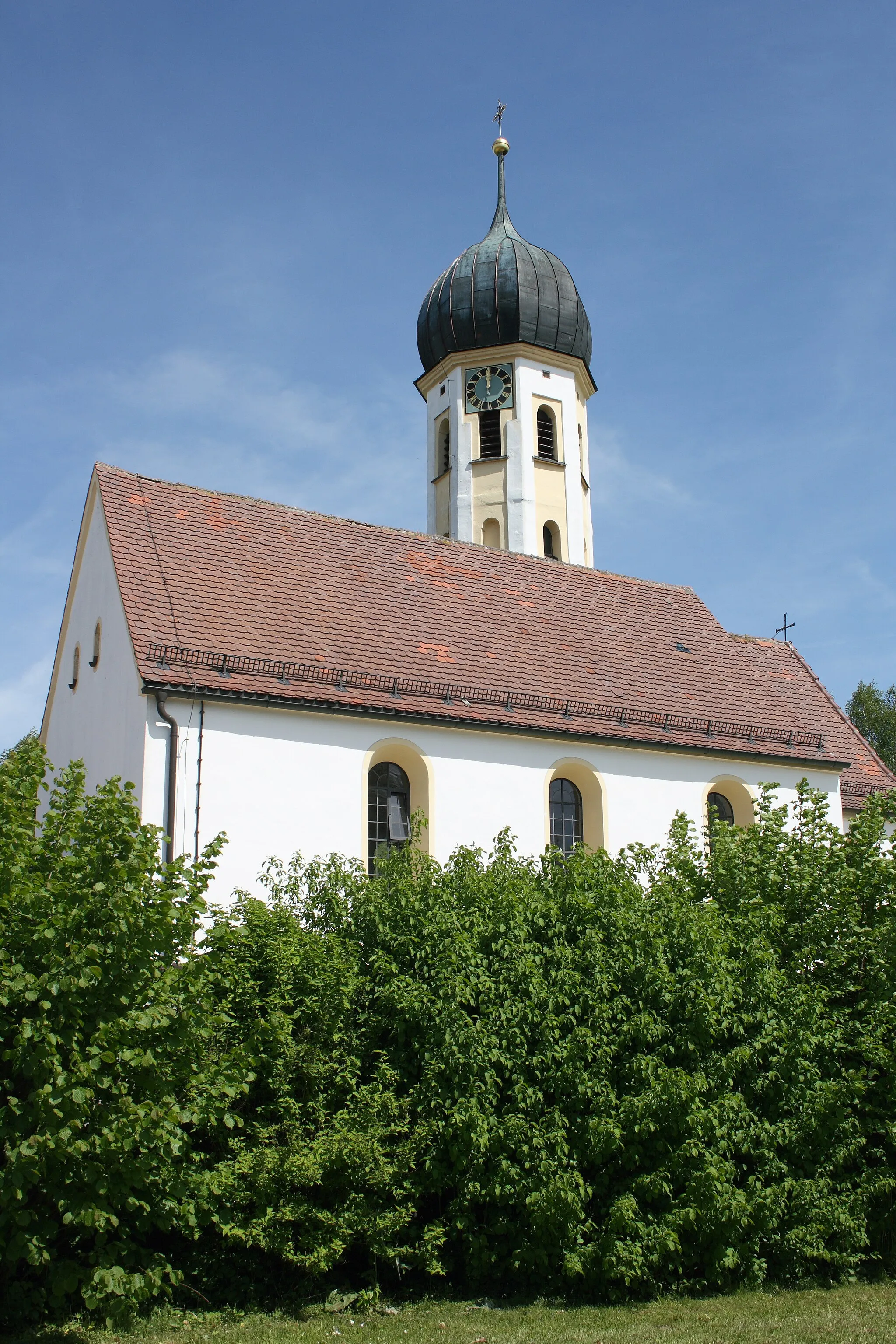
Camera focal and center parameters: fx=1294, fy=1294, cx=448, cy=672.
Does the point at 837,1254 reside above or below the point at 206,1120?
below

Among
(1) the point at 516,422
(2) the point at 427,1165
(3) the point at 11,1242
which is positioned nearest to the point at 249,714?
(2) the point at 427,1165

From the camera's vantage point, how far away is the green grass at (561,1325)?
31.8 feet

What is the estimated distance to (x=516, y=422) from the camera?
112ft

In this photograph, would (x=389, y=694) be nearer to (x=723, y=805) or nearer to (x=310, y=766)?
(x=310, y=766)

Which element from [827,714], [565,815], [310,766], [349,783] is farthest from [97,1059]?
[827,714]

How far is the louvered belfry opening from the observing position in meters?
34.6

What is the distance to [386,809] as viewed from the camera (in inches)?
690

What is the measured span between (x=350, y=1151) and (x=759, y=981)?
4054mm

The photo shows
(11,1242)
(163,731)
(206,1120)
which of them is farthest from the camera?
(163,731)

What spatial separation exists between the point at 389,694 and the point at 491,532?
16952 mm

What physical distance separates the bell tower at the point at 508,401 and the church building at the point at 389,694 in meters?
9.22

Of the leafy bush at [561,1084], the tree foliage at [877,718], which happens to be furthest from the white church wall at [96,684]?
the tree foliage at [877,718]

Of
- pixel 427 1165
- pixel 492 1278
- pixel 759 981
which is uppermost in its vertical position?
pixel 759 981

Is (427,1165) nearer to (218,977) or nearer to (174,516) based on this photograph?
(218,977)
